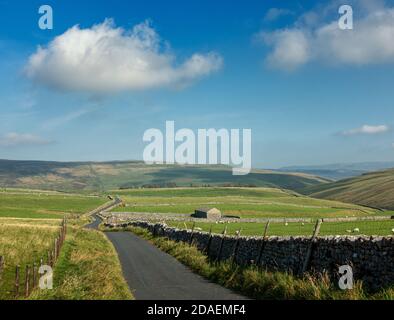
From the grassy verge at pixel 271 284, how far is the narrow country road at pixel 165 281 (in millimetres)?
694

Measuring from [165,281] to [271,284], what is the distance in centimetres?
668

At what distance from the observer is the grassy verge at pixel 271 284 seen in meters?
15.7

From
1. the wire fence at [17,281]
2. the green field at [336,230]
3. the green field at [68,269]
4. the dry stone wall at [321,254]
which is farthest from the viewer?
the green field at [336,230]

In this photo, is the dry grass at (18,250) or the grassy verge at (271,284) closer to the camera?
the grassy verge at (271,284)

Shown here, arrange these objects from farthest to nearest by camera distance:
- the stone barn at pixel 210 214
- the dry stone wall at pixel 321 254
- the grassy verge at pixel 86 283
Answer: the stone barn at pixel 210 214, the grassy verge at pixel 86 283, the dry stone wall at pixel 321 254

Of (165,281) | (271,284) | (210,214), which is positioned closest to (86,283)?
(165,281)

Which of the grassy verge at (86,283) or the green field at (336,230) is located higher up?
the grassy verge at (86,283)

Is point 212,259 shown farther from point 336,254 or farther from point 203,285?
point 336,254

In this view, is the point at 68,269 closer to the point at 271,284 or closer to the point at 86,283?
the point at 86,283

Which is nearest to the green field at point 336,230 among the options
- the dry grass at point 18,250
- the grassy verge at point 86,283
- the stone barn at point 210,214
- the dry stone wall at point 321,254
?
the dry stone wall at point 321,254

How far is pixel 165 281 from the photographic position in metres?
24.2

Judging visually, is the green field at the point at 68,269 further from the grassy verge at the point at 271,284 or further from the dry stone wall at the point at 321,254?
the dry stone wall at the point at 321,254

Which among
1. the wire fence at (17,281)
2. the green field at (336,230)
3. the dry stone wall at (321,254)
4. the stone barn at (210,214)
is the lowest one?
the stone barn at (210,214)
